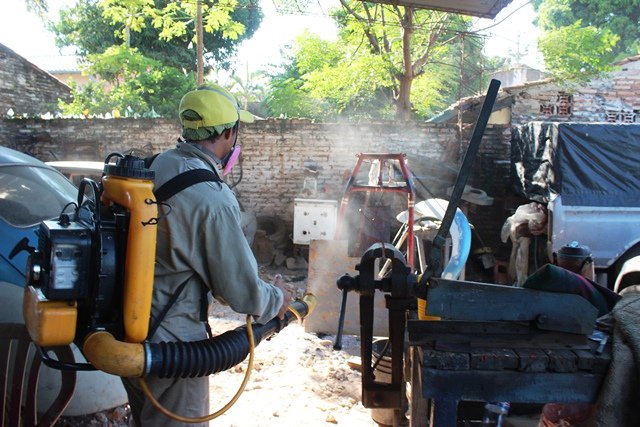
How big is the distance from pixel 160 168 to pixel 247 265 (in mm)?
489

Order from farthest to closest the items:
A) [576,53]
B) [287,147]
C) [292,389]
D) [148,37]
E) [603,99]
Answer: [148,37], [603,99], [576,53], [287,147], [292,389]

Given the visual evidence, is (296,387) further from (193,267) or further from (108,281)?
(108,281)

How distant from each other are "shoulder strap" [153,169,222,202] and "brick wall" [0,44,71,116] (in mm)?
16782

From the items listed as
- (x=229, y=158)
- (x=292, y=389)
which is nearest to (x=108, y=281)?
(x=229, y=158)


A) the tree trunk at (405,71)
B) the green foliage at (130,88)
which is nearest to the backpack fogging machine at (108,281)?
the tree trunk at (405,71)

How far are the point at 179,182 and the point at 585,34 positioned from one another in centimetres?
1334

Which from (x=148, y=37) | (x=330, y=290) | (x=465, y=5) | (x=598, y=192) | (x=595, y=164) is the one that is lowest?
(x=330, y=290)

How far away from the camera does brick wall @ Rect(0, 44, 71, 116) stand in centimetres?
1673

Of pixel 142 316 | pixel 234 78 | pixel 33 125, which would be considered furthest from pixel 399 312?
pixel 234 78

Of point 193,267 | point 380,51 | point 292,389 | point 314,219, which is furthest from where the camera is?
point 380,51

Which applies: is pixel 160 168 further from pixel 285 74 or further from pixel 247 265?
pixel 285 74

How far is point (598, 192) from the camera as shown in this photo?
271 inches

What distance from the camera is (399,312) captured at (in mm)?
2311

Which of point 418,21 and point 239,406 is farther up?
point 418,21
